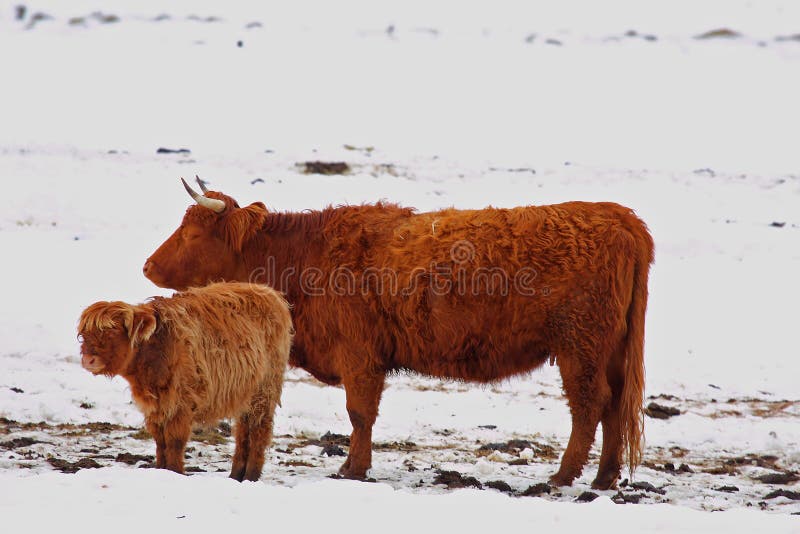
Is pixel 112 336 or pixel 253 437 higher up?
pixel 112 336

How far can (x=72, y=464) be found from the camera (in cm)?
760

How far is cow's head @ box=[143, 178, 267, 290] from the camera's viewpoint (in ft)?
30.6

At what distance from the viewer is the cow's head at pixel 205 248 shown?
933 centimetres

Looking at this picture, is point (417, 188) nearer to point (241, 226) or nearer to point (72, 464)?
point (241, 226)

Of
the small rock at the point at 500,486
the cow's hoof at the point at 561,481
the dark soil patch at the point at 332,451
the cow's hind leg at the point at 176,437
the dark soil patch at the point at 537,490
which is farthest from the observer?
the dark soil patch at the point at 332,451

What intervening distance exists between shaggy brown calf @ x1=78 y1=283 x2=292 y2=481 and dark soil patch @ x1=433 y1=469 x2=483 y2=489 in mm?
1403

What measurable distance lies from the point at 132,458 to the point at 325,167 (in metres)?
16.0

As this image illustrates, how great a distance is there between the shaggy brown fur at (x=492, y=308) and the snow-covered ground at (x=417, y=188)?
71 cm

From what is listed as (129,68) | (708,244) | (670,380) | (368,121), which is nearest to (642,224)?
(670,380)

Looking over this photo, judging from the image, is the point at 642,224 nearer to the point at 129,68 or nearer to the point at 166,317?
the point at 166,317

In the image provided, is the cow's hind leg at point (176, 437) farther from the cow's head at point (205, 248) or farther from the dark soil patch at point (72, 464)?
the cow's head at point (205, 248)

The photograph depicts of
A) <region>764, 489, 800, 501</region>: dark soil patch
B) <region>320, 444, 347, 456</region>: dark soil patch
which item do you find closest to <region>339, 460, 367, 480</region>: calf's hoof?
<region>320, 444, 347, 456</region>: dark soil patch

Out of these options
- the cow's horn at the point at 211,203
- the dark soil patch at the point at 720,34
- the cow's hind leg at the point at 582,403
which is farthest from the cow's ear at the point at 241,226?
the dark soil patch at the point at 720,34

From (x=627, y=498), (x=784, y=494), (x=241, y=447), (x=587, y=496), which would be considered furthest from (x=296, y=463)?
(x=784, y=494)
